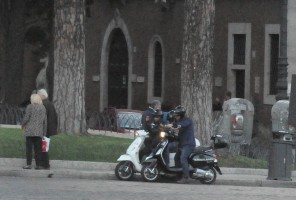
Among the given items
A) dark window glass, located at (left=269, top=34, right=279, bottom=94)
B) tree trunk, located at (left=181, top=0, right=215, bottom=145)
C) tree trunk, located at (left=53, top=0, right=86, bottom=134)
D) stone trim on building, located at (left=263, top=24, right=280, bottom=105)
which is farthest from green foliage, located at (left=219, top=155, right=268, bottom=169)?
dark window glass, located at (left=269, top=34, right=279, bottom=94)

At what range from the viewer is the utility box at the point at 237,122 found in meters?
29.8

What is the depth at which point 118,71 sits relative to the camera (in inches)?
1823

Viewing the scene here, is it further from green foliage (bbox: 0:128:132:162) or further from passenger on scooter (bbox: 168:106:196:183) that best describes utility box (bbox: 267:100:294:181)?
green foliage (bbox: 0:128:132:162)

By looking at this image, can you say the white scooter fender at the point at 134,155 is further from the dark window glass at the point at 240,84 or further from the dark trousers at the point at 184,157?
the dark window glass at the point at 240,84

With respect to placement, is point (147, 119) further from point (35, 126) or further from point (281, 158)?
point (281, 158)

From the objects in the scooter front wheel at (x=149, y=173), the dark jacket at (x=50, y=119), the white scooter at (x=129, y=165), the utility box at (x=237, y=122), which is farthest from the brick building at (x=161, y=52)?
the scooter front wheel at (x=149, y=173)

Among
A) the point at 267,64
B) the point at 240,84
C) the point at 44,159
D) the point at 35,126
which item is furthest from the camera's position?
the point at 240,84

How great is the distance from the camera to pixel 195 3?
86.9 feet

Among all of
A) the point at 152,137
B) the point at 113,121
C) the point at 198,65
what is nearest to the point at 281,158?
the point at 152,137

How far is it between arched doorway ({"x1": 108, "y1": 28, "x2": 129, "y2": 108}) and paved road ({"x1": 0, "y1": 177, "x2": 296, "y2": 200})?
23.1m

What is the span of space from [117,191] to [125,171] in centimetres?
338

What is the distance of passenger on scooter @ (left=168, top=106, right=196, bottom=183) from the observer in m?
22.9

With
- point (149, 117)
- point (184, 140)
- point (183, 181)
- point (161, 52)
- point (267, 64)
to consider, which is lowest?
point (183, 181)

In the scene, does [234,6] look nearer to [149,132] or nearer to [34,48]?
[34,48]
